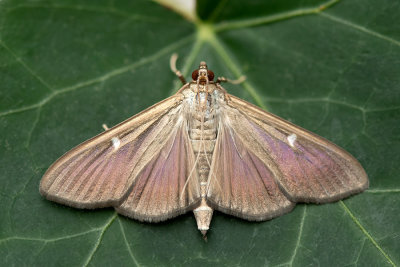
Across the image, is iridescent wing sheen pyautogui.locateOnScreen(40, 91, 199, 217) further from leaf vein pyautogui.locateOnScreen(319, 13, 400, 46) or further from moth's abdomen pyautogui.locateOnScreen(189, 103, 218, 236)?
leaf vein pyautogui.locateOnScreen(319, 13, 400, 46)

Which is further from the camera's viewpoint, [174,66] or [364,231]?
[174,66]

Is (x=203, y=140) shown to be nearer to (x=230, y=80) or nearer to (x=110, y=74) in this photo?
(x=230, y=80)

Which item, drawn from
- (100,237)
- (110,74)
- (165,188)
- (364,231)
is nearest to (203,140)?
(165,188)

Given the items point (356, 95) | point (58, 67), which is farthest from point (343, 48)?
point (58, 67)

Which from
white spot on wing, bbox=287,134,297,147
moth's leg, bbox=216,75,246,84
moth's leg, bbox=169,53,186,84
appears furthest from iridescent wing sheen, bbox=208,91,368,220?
moth's leg, bbox=169,53,186,84

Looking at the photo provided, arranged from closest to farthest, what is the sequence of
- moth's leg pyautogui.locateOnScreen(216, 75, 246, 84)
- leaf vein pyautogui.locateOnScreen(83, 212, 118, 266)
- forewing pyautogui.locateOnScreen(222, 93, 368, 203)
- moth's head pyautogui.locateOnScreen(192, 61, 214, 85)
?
leaf vein pyautogui.locateOnScreen(83, 212, 118, 266)
forewing pyautogui.locateOnScreen(222, 93, 368, 203)
moth's head pyautogui.locateOnScreen(192, 61, 214, 85)
moth's leg pyautogui.locateOnScreen(216, 75, 246, 84)

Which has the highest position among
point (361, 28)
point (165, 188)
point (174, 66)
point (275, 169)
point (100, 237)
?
point (361, 28)
